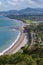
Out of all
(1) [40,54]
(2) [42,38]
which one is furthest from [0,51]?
(1) [40,54]

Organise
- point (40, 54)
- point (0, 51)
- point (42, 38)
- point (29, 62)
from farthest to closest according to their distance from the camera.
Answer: point (42, 38) → point (0, 51) → point (40, 54) → point (29, 62)

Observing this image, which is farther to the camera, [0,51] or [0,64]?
[0,51]

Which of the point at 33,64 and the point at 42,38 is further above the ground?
the point at 42,38

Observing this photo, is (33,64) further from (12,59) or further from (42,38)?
(42,38)

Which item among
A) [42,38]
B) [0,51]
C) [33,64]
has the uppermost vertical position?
[42,38]

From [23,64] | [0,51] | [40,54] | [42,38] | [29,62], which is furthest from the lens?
[42,38]

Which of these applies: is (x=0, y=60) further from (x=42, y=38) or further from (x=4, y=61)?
(x=42, y=38)

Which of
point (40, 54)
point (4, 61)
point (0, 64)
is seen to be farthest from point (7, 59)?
point (40, 54)

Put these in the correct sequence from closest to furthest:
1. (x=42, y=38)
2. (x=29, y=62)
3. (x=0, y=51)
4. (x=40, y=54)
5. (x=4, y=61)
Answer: (x=29, y=62), (x=4, y=61), (x=40, y=54), (x=0, y=51), (x=42, y=38)

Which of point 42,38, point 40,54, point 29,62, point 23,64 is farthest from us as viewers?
point 42,38
